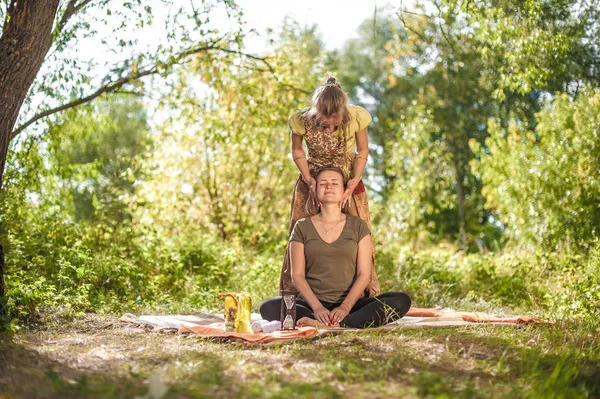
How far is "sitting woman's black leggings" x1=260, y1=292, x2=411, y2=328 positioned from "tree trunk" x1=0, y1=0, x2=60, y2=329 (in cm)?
187

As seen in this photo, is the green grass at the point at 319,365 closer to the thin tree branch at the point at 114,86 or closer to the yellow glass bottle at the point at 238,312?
the yellow glass bottle at the point at 238,312

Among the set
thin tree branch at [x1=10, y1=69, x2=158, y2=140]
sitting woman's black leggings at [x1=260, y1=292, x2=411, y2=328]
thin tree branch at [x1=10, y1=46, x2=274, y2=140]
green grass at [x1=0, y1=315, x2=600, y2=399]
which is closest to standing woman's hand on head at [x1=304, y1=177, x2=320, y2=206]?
sitting woman's black leggings at [x1=260, y1=292, x2=411, y2=328]

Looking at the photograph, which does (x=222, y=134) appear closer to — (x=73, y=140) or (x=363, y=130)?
(x=73, y=140)

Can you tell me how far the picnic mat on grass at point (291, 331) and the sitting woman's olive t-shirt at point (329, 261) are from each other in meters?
0.41

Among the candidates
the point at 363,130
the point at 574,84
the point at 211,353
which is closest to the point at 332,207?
the point at 363,130

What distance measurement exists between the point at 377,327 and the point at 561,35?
4025 millimetres

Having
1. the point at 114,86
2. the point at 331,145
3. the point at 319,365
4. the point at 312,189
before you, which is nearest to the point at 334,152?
the point at 331,145

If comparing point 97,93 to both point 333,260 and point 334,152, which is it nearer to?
point 334,152

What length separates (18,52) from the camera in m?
4.87

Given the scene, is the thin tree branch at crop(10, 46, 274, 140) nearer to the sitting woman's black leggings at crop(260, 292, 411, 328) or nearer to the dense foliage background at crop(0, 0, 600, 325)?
the dense foliage background at crop(0, 0, 600, 325)

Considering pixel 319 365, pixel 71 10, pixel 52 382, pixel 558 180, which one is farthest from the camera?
pixel 558 180

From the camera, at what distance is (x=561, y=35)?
22.7 feet

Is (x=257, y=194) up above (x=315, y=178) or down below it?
above

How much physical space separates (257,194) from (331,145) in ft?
16.4
